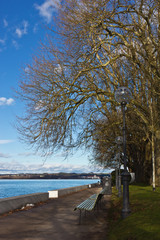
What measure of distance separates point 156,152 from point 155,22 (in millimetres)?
9765

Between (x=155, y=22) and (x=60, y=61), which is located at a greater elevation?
(x=155, y=22)

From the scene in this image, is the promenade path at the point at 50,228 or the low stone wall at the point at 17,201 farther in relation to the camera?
the low stone wall at the point at 17,201

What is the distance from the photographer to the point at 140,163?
108ft

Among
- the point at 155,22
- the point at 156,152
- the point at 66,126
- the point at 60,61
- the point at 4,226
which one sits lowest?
the point at 4,226

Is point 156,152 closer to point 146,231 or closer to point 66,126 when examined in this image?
point 66,126

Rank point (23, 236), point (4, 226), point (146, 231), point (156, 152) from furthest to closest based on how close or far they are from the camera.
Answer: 1. point (156, 152)
2. point (4, 226)
3. point (23, 236)
4. point (146, 231)

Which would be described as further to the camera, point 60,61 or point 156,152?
point 156,152

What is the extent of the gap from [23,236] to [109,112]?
1858cm

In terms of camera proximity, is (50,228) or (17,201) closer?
(50,228)

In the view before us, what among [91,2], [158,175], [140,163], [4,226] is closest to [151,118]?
[158,175]

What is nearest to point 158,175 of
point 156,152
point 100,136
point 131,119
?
point 156,152

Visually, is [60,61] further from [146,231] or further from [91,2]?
[146,231]

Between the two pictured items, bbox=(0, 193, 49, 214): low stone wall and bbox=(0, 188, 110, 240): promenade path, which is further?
bbox=(0, 193, 49, 214): low stone wall

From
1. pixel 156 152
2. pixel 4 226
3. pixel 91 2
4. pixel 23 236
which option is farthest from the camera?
pixel 156 152
